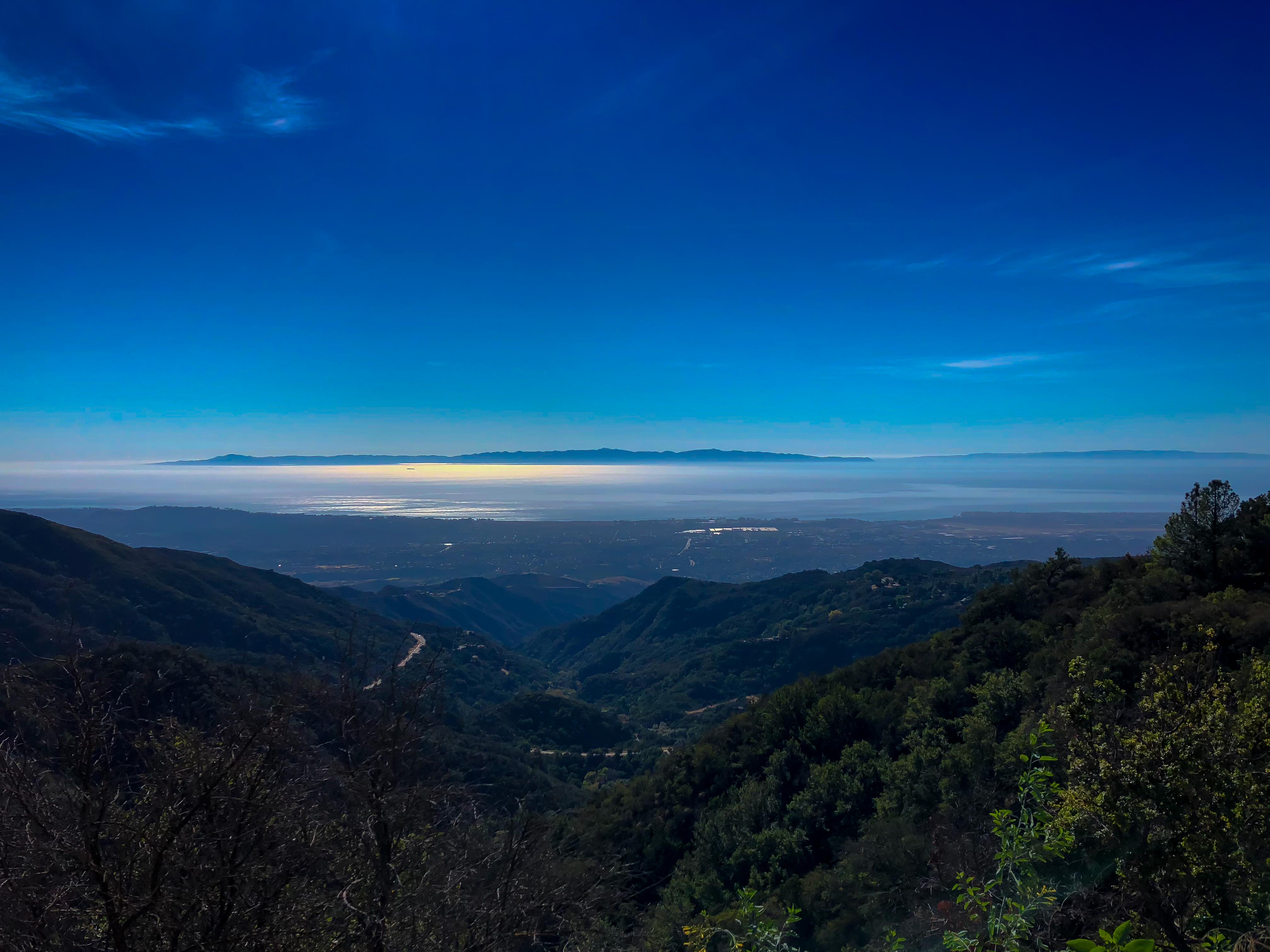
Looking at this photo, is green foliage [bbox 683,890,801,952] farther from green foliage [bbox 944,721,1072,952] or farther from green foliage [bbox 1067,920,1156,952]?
green foliage [bbox 1067,920,1156,952]

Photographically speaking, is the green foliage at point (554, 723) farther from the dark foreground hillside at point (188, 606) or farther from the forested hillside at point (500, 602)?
the forested hillside at point (500, 602)

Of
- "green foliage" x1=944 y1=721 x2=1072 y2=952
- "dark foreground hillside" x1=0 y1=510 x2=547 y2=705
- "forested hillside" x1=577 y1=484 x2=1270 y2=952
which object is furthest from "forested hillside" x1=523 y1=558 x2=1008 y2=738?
"green foliage" x1=944 y1=721 x2=1072 y2=952

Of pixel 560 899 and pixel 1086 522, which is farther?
pixel 1086 522

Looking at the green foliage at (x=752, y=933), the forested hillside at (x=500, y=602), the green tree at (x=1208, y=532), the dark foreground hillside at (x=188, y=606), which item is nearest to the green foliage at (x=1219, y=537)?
the green tree at (x=1208, y=532)

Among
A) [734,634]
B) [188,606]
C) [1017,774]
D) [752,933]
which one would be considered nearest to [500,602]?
[734,634]

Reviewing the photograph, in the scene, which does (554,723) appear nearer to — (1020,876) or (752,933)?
(1020,876)

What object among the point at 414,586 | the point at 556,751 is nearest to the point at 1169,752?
the point at 556,751

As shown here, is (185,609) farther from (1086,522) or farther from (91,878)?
(1086,522)
